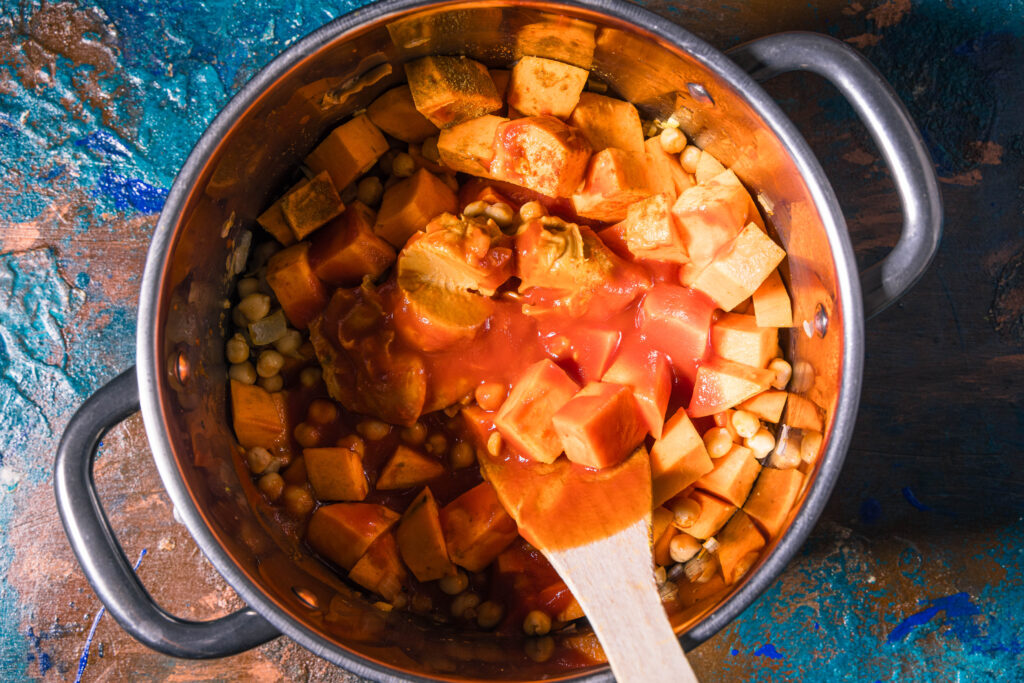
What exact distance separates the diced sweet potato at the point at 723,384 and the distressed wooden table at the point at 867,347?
1.88ft

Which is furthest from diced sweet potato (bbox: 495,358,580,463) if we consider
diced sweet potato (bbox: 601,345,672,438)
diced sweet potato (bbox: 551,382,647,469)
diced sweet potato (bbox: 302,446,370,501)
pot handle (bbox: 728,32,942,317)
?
pot handle (bbox: 728,32,942,317)

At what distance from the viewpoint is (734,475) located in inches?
73.9

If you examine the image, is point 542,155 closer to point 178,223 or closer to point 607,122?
point 607,122

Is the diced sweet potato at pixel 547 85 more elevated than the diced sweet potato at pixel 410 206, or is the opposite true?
the diced sweet potato at pixel 547 85

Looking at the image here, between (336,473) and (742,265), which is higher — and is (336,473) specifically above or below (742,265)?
below

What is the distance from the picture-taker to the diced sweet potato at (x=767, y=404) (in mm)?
1901

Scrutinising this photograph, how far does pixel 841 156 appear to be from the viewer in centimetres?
213

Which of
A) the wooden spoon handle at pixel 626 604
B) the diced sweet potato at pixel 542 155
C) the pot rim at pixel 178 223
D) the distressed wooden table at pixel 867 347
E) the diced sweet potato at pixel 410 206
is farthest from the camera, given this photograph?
the distressed wooden table at pixel 867 347

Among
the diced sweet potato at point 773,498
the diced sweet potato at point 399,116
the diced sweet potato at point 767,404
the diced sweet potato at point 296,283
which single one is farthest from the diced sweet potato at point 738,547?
the diced sweet potato at point 399,116


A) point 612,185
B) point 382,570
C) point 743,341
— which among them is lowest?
point 382,570

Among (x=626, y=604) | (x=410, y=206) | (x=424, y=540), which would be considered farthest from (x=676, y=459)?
(x=410, y=206)

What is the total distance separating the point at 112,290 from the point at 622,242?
60.0 inches

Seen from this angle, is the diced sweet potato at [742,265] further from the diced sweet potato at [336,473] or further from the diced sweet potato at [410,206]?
the diced sweet potato at [336,473]

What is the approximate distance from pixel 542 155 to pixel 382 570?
117cm
